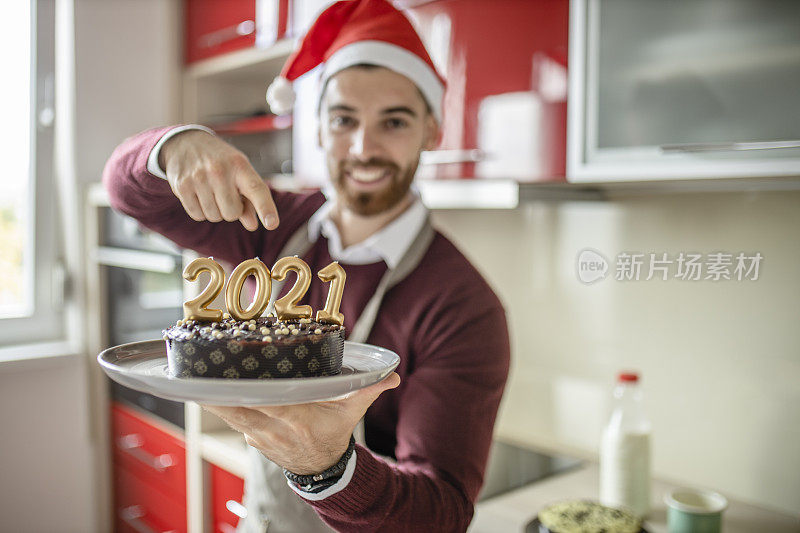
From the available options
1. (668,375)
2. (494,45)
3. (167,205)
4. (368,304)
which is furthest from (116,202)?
(668,375)

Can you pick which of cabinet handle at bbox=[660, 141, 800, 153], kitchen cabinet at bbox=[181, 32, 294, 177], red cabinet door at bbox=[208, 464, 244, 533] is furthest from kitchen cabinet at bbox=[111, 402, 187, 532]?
cabinet handle at bbox=[660, 141, 800, 153]

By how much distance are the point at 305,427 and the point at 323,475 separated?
0.11 meters

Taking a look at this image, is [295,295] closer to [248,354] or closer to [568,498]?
[248,354]

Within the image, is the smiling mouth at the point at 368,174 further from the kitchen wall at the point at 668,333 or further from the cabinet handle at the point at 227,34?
the cabinet handle at the point at 227,34

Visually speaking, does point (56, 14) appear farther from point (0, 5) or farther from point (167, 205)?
point (167, 205)

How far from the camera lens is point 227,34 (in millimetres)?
2268

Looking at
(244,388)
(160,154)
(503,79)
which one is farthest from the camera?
(503,79)

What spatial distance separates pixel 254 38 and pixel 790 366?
1.70 m

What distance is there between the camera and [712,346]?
146 cm

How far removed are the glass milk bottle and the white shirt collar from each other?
23.1 inches

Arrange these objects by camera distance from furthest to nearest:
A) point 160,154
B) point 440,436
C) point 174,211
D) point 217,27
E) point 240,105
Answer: point 240,105 < point 217,27 < point 174,211 < point 440,436 < point 160,154

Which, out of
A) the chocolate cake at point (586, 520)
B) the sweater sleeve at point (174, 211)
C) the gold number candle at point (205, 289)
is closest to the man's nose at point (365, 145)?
the sweater sleeve at point (174, 211)

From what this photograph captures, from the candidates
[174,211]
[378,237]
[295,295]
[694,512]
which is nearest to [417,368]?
[378,237]

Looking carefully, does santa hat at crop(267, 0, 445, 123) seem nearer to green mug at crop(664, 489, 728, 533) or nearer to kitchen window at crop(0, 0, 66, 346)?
green mug at crop(664, 489, 728, 533)
